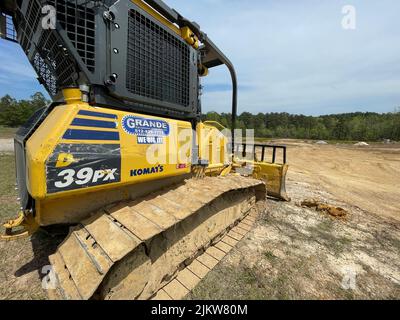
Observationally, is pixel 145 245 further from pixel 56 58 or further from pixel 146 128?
pixel 56 58

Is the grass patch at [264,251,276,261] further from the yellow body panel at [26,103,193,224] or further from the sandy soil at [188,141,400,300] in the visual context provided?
the yellow body panel at [26,103,193,224]

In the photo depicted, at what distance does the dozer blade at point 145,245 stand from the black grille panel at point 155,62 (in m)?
1.35

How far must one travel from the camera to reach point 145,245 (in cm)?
230

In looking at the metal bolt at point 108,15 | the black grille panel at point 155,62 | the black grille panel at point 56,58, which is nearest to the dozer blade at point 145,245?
the black grille panel at point 155,62

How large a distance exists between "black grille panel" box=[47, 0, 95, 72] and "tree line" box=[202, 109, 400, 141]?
3000 centimetres

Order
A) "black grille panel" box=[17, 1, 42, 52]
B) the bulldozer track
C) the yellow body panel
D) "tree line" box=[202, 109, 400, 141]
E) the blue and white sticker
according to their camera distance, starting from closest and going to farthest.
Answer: the yellow body panel
"black grille panel" box=[17, 1, 42, 52]
the blue and white sticker
the bulldozer track
"tree line" box=[202, 109, 400, 141]

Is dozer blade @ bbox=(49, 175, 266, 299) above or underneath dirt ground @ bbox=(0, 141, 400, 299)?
above

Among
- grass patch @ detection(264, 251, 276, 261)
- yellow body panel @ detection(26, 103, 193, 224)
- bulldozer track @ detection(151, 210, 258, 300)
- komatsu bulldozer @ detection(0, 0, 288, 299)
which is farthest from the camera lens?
grass patch @ detection(264, 251, 276, 261)

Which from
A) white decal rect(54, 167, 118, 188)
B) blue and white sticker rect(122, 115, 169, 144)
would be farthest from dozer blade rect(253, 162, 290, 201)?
white decal rect(54, 167, 118, 188)

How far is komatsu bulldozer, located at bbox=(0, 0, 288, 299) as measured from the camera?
1.90 metres
